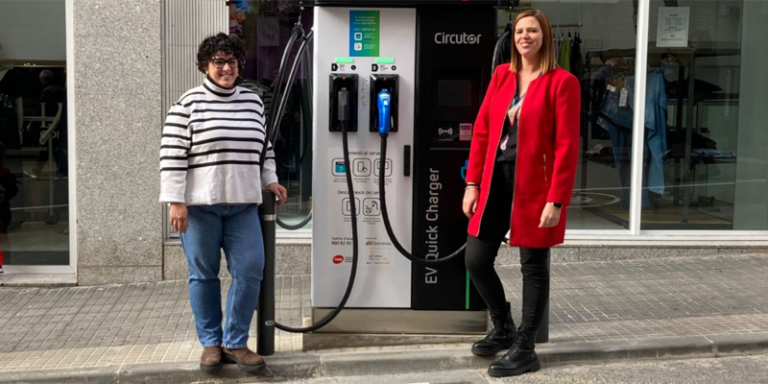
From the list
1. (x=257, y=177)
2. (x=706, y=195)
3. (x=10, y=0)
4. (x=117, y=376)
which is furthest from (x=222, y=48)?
(x=706, y=195)

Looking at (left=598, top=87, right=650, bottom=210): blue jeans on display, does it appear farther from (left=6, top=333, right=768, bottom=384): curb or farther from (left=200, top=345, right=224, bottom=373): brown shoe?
(left=200, top=345, right=224, bottom=373): brown shoe

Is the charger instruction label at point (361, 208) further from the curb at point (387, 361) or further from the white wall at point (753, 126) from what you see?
the white wall at point (753, 126)

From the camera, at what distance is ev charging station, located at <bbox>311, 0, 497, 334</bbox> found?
16.8ft

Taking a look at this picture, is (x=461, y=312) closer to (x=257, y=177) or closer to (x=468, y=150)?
(x=468, y=150)

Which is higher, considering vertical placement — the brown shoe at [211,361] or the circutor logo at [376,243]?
the circutor logo at [376,243]

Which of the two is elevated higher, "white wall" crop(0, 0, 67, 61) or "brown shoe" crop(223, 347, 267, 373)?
"white wall" crop(0, 0, 67, 61)

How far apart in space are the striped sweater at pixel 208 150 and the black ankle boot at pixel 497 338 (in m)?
1.59

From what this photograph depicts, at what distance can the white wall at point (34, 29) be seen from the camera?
25.1 feet

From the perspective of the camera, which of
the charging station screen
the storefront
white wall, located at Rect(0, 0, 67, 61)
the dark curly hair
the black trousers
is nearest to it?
the dark curly hair

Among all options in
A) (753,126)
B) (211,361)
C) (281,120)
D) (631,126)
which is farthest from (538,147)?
(753,126)

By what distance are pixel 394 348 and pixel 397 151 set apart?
1.20 metres

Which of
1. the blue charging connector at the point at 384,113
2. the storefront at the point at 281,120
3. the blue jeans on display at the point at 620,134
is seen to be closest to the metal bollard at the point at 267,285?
the blue charging connector at the point at 384,113

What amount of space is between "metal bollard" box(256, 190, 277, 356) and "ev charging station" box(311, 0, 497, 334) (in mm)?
279

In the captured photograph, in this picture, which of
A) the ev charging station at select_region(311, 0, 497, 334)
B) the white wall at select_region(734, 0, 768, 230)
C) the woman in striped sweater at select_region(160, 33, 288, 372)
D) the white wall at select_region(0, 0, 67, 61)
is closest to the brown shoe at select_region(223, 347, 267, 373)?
the woman in striped sweater at select_region(160, 33, 288, 372)
